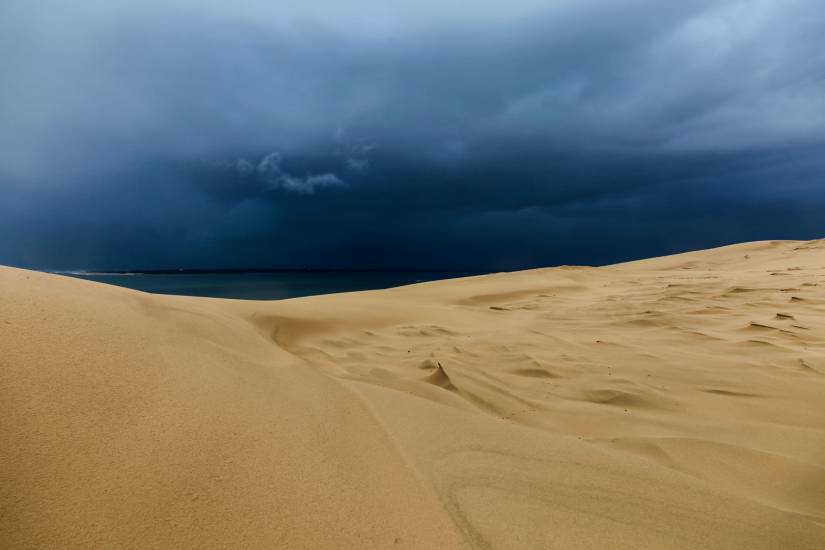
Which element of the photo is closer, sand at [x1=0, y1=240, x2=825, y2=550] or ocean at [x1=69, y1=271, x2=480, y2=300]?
sand at [x1=0, y1=240, x2=825, y2=550]

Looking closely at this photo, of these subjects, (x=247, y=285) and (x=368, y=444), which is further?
(x=247, y=285)

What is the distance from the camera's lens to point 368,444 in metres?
1.45

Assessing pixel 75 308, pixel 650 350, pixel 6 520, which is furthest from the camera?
pixel 650 350

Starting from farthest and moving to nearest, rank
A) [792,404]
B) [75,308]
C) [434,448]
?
[792,404]
[75,308]
[434,448]

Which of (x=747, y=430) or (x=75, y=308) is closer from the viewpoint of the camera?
(x=75, y=308)

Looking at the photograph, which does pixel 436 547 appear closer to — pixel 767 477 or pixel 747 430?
pixel 767 477

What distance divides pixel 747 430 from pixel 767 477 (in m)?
0.45

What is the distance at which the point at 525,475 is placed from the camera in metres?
1.36

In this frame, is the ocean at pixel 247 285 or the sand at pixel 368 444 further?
the ocean at pixel 247 285

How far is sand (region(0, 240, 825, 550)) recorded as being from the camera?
3.01 ft

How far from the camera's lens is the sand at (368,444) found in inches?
36.2

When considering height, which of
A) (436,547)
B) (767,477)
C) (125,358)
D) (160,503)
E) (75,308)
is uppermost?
(75,308)

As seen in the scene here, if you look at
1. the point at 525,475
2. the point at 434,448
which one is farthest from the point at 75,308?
the point at 525,475

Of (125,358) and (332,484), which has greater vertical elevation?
(125,358)
